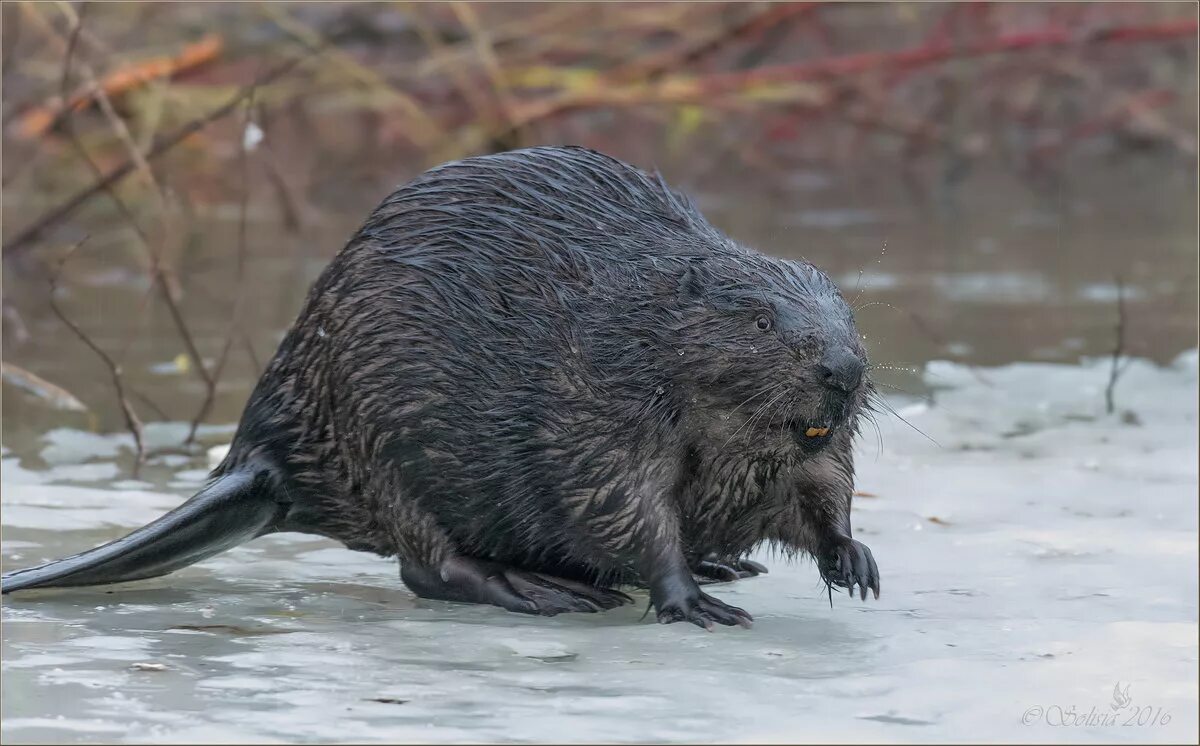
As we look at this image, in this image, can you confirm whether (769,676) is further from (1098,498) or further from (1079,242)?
(1079,242)

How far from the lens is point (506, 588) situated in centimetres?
305

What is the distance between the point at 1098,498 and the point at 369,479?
1567 millimetres

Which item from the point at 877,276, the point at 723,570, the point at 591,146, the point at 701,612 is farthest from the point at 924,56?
the point at 701,612

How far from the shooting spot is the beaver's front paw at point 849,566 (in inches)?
117

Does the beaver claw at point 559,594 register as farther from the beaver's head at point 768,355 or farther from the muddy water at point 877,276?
the muddy water at point 877,276

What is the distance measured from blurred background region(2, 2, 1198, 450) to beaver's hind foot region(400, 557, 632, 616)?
4.40 ft

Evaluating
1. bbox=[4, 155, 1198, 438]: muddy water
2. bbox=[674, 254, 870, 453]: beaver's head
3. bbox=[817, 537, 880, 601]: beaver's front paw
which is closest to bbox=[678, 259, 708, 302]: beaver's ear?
bbox=[674, 254, 870, 453]: beaver's head

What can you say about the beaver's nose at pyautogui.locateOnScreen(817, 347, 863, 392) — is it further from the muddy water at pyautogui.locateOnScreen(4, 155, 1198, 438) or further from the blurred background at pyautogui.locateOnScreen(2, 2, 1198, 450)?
the blurred background at pyautogui.locateOnScreen(2, 2, 1198, 450)

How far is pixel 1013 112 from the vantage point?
1034 cm

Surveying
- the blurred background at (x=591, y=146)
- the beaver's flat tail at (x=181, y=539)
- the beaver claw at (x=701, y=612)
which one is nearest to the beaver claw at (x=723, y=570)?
A: the beaver claw at (x=701, y=612)

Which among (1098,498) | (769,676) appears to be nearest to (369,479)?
(769,676)

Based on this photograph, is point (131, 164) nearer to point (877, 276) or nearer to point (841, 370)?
point (877, 276)

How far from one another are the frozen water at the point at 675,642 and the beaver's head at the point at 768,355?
0.32 m

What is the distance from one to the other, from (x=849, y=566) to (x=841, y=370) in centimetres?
39
